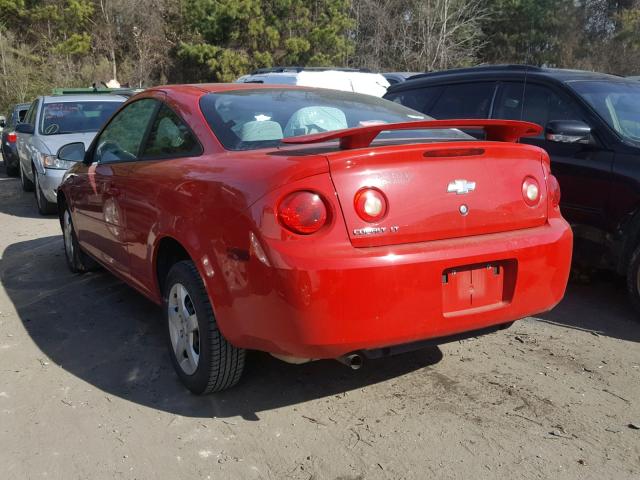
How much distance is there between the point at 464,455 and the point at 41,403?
225cm

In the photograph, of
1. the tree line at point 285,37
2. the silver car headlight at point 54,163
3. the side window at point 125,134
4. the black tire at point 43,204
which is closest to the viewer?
the side window at point 125,134

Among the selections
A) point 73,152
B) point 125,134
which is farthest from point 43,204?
point 125,134

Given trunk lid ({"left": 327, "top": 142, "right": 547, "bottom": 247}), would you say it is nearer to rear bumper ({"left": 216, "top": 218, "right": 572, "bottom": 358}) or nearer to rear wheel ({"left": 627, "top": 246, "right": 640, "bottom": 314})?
rear bumper ({"left": 216, "top": 218, "right": 572, "bottom": 358})

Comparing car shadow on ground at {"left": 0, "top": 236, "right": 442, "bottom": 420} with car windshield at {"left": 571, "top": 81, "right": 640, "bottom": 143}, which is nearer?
car shadow on ground at {"left": 0, "top": 236, "right": 442, "bottom": 420}

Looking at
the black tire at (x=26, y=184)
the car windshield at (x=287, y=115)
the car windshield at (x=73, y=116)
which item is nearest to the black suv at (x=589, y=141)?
the car windshield at (x=287, y=115)

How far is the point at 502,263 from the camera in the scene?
299cm

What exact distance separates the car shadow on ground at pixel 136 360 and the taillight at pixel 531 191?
3.95 feet

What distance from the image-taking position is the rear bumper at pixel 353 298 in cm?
264

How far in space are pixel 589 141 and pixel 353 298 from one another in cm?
300

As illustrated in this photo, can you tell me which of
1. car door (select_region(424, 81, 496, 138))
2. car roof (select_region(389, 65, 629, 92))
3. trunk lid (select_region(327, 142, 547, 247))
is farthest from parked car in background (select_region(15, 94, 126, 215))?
trunk lid (select_region(327, 142, 547, 247))

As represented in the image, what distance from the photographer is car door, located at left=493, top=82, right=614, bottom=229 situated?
15.3 ft

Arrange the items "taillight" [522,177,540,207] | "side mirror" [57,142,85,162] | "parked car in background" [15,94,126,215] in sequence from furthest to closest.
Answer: "parked car in background" [15,94,126,215], "side mirror" [57,142,85,162], "taillight" [522,177,540,207]

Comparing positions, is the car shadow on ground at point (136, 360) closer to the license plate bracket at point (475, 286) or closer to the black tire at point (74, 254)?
the black tire at point (74, 254)

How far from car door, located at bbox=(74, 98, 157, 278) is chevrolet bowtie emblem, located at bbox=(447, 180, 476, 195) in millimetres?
2130
